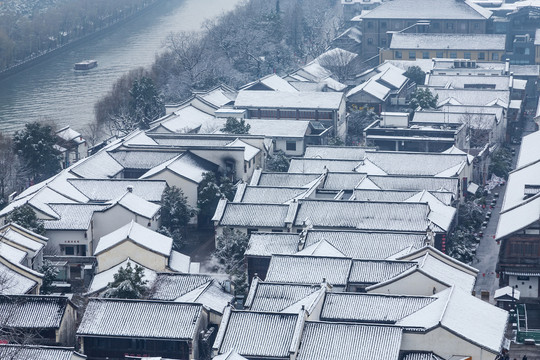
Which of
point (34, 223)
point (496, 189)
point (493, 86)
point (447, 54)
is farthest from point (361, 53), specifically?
point (34, 223)

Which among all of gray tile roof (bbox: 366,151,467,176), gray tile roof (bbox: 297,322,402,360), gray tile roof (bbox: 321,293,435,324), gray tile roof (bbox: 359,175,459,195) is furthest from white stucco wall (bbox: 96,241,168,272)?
gray tile roof (bbox: 366,151,467,176)

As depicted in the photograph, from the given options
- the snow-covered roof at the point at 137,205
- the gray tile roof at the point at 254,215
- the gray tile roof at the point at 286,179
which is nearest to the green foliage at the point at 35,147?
the snow-covered roof at the point at 137,205

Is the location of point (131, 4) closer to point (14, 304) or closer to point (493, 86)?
point (493, 86)

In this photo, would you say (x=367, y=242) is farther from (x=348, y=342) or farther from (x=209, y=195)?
(x=209, y=195)

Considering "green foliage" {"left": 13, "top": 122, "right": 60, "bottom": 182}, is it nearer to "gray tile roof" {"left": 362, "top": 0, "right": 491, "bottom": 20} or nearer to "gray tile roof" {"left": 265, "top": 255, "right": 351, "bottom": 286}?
"gray tile roof" {"left": 265, "top": 255, "right": 351, "bottom": 286}

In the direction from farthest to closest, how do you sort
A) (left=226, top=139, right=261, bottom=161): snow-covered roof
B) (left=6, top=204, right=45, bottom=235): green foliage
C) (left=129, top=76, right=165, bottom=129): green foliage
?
(left=129, top=76, right=165, bottom=129): green foliage
(left=226, top=139, right=261, bottom=161): snow-covered roof
(left=6, top=204, right=45, bottom=235): green foliage
